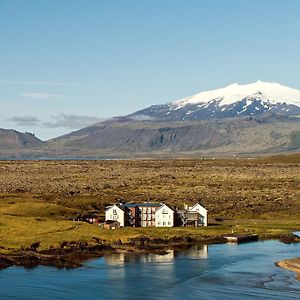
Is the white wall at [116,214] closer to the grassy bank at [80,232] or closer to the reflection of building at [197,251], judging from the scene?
the grassy bank at [80,232]

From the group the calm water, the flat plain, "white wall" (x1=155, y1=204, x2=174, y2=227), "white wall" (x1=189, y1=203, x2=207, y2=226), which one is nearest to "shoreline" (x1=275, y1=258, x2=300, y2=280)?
the calm water

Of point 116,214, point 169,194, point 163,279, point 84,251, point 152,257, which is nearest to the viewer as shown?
point 163,279

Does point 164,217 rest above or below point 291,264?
above

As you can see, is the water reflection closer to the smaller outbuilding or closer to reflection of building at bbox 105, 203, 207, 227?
the smaller outbuilding

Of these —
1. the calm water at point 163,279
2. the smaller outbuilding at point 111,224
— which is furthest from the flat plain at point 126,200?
the calm water at point 163,279

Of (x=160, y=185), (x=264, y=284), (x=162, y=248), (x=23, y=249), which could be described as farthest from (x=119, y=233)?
(x=160, y=185)

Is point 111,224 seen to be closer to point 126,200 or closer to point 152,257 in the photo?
point 152,257

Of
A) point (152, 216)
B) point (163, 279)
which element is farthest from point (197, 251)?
point (152, 216)
